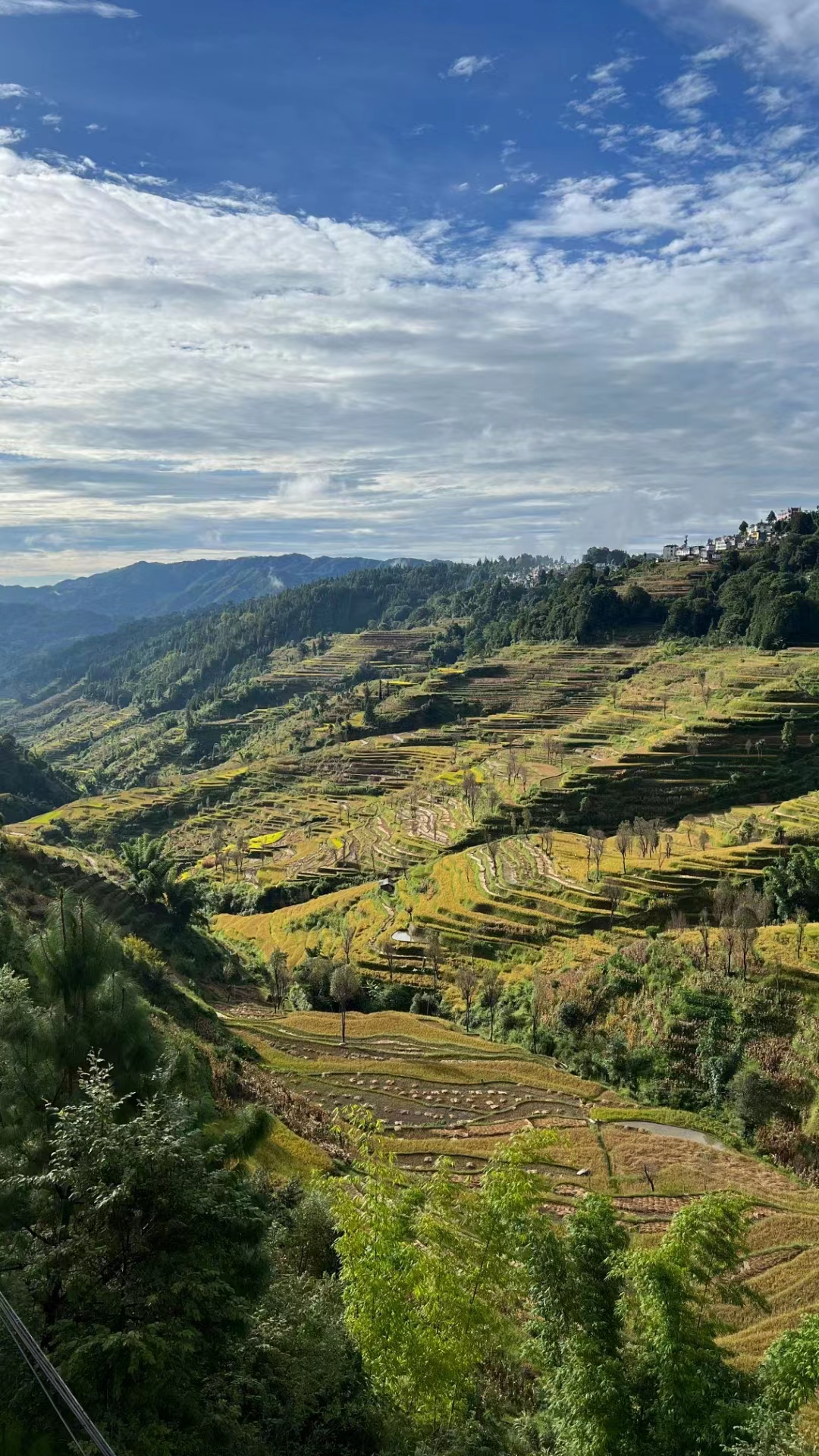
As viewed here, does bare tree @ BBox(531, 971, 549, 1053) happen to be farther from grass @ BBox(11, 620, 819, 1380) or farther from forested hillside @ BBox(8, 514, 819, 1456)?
grass @ BBox(11, 620, 819, 1380)

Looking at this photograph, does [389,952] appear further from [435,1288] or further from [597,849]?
[435,1288]

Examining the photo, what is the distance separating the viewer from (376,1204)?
11836 mm

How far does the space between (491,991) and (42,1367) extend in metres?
41.6

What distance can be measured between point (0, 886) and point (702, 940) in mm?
36378

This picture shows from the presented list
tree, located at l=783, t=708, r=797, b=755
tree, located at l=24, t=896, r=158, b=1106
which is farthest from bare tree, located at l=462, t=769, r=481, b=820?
tree, located at l=24, t=896, r=158, b=1106

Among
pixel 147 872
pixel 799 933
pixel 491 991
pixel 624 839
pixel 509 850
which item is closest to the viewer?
pixel 799 933

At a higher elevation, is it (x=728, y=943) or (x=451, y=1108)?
(x=728, y=943)

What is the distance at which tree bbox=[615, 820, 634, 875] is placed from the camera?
54906 millimetres

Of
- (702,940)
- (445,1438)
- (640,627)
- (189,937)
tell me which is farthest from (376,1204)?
(640,627)

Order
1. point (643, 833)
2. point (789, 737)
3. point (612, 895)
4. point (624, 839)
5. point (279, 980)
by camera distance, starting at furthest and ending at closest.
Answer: point (789, 737)
point (643, 833)
point (624, 839)
point (612, 895)
point (279, 980)

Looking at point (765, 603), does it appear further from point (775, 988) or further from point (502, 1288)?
point (502, 1288)

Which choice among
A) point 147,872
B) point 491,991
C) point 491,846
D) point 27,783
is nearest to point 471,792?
point 491,846

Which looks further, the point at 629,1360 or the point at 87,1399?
the point at 629,1360

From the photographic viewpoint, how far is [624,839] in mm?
55531
